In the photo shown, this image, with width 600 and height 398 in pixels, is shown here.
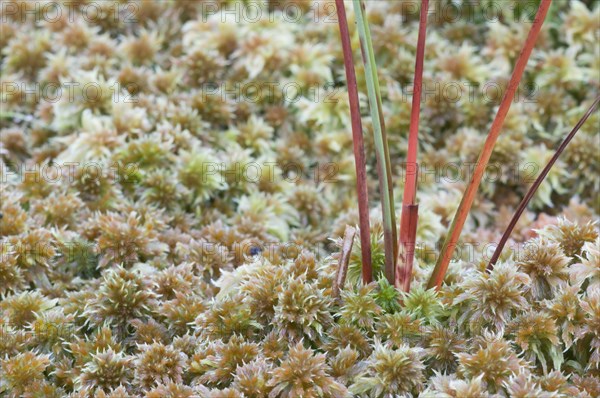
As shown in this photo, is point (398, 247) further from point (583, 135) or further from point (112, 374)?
point (583, 135)

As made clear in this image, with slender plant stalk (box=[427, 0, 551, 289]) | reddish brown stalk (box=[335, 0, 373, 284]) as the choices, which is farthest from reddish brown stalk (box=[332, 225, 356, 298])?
slender plant stalk (box=[427, 0, 551, 289])

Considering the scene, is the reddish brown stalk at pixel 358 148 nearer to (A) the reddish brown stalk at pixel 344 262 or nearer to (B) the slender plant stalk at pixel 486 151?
(A) the reddish brown stalk at pixel 344 262

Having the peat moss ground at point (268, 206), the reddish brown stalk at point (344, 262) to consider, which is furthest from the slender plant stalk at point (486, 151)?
the reddish brown stalk at point (344, 262)

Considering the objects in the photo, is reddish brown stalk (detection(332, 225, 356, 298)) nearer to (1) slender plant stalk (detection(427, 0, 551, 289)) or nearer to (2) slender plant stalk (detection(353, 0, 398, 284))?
(2) slender plant stalk (detection(353, 0, 398, 284))

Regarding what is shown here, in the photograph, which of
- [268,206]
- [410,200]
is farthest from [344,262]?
[268,206]

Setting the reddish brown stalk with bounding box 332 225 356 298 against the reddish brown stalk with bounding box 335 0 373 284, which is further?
the reddish brown stalk with bounding box 332 225 356 298

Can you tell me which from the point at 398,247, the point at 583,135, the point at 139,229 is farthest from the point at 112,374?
the point at 583,135
